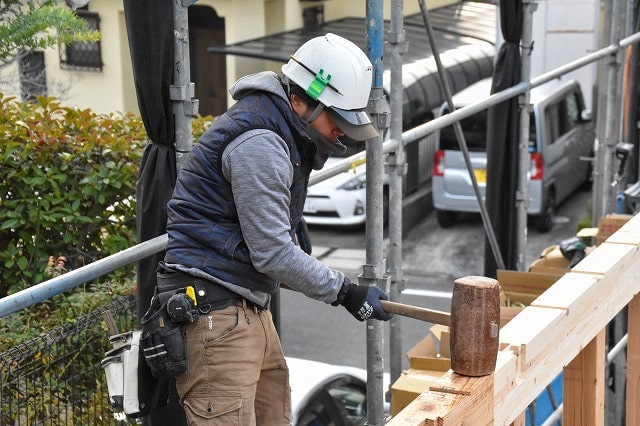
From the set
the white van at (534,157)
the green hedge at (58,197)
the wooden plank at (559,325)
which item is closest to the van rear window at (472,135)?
the white van at (534,157)

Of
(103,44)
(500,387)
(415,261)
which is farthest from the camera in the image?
(103,44)

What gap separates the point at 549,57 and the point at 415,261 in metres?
4.95

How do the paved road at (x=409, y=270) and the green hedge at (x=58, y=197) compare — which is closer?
the green hedge at (x=58, y=197)

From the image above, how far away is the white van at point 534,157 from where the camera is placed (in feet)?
41.3

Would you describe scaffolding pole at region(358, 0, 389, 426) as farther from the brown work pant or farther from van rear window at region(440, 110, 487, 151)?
van rear window at region(440, 110, 487, 151)

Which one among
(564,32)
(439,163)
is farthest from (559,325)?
(564,32)

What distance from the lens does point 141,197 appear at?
150 inches

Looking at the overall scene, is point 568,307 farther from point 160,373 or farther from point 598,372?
point 160,373

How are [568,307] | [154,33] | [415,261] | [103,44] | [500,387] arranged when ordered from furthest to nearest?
1. [103,44]
2. [415,261]
3. [154,33]
4. [568,307]
5. [500,387]

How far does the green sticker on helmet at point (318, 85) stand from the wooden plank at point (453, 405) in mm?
1184

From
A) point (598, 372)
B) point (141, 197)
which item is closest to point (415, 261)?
point (141, 197)

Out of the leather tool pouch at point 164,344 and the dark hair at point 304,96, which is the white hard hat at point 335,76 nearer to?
the dark hair at point 304,96

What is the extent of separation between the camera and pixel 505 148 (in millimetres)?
6742

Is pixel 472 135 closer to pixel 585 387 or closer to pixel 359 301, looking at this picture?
pixel 359 301
